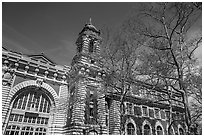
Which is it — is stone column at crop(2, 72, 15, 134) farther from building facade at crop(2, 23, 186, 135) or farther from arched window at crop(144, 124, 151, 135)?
arched window at crop(144, 124, 151, 135)

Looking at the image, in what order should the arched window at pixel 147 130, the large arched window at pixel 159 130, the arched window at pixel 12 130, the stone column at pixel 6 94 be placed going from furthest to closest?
the large arched window at pixel 159 130 → the arched window at pixel 147 130 → the arched window at pixel 12 130 → the stone column at pixel 6 94

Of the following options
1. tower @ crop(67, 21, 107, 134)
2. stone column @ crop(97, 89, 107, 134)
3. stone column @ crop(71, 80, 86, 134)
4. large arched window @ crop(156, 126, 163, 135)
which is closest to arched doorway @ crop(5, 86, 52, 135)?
tower @ crop(67, 21, 107, 134)

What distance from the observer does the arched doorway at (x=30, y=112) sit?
1736cm

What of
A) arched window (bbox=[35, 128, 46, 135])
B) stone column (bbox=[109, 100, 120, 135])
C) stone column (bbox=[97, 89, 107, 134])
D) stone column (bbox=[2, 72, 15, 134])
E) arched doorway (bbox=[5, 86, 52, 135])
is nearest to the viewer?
stone column (bbox=[2, 72, 15, 134])

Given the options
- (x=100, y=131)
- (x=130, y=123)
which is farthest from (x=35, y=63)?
(x=130, y=123)

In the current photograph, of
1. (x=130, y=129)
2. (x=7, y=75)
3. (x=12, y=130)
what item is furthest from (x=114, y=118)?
(x=7, y=75)

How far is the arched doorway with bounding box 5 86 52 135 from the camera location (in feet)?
57.0

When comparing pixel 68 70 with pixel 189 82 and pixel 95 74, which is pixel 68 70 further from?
pixel 189 82

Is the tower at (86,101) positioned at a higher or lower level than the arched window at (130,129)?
higher

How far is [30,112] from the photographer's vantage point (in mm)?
18266

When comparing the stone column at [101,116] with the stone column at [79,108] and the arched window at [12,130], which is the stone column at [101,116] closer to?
the stone column at [79,108]

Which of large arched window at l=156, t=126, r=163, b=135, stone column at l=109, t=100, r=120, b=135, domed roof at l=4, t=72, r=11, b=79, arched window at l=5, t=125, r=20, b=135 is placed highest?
domed roof at l=4, t=72, r=11, b=79

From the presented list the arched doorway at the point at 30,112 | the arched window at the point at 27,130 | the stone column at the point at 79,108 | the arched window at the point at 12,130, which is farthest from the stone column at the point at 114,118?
the arched window at the point at 12,130

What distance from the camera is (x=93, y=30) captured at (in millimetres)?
28781
